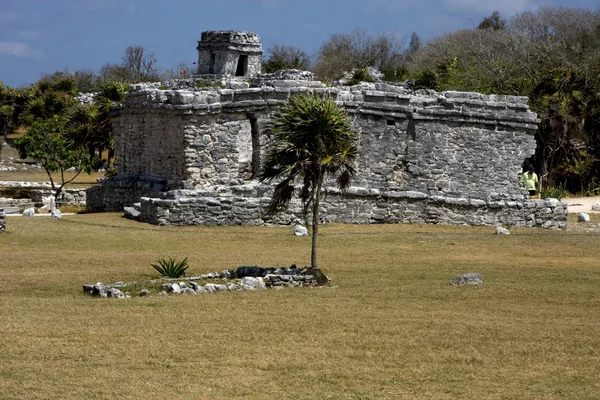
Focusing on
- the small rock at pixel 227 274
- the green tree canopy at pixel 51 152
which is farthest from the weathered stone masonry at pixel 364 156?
the green tree canopy at pixel 51 152

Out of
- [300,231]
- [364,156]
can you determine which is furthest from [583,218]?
[300,231]

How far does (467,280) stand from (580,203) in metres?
16.6

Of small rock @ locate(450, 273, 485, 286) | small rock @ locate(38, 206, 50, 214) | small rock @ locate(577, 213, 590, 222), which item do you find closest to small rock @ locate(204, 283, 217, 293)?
small rock @ locate(450, 273, 485, 286)

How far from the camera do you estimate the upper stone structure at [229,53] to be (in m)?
31.3

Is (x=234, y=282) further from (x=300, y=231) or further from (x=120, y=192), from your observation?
(x=120, y=192)

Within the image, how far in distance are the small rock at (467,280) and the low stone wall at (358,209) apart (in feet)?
27.3

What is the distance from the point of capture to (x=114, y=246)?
2330cm

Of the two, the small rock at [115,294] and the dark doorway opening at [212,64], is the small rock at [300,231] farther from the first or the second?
the small rock at [115,294]

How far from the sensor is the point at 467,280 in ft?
62.4

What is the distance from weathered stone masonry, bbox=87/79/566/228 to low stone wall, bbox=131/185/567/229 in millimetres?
24

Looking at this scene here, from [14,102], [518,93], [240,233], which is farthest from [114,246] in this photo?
[14,102]

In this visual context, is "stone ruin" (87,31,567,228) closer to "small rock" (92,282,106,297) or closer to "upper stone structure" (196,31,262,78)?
"upper stone structure" (196,31,262,78)

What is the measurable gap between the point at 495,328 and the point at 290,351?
9.85 feet

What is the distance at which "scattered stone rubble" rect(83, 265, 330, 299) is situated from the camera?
701 inches
